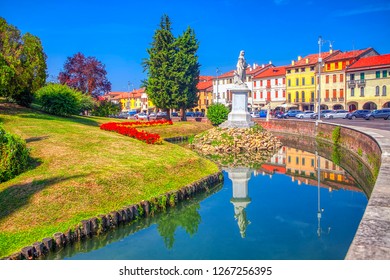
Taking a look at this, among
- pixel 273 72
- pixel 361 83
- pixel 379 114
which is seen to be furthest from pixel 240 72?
pixel 273 72

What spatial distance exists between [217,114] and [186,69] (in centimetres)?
787

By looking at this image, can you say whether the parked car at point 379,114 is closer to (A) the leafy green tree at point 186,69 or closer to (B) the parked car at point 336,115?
(B) the parked car at point 336,115

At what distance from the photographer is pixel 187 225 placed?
13.3 m

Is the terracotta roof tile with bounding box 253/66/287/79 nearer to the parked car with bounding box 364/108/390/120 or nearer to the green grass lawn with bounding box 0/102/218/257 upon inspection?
the parked car with bounding box 364/108/390/120

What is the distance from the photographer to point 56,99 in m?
37.9

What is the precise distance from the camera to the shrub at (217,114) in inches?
2053

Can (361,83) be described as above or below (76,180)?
above

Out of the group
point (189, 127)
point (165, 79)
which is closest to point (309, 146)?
point (189, 127)

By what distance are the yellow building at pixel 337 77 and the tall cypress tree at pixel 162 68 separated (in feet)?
122

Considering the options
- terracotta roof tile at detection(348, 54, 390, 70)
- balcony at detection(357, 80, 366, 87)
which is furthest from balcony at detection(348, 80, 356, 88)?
terracotta roof tile at detection(348, 54, 390, 70)

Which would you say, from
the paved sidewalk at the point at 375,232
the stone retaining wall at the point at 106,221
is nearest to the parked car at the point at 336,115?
the stone retaining wall at the point at 106,221

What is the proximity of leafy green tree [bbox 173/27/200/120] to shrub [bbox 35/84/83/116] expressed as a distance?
17.7 m

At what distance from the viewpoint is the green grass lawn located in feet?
36.2

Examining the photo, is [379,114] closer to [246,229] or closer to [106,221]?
[246,229]
